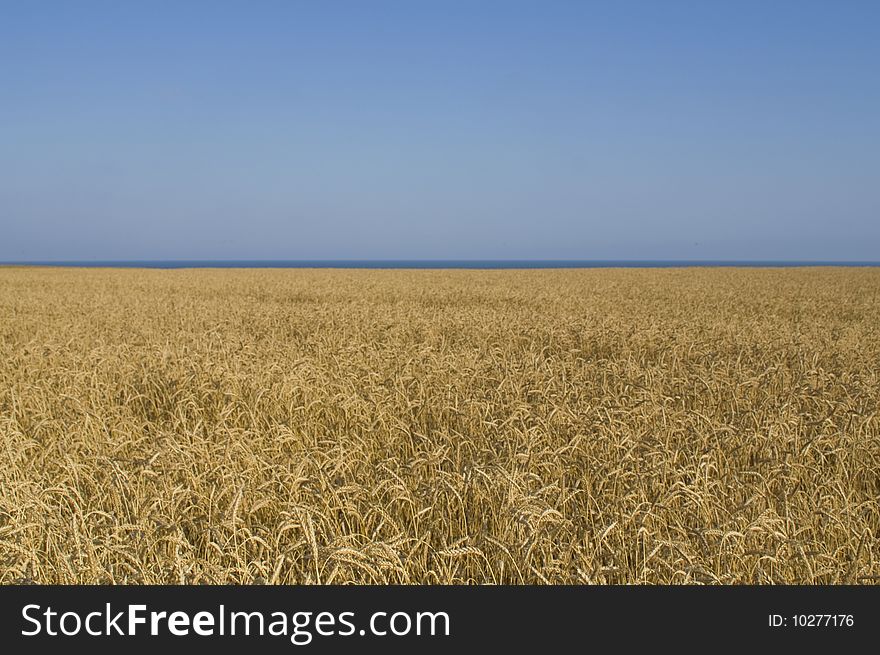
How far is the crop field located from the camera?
2.69 meters

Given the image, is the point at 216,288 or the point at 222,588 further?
the point at 216,288

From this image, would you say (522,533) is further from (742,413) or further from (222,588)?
(742,413)

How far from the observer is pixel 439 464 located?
3.76 meters

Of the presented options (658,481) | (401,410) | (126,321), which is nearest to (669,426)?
(658,481)

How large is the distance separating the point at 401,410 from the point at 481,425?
71 centimetres

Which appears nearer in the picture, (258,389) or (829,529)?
(829,529)

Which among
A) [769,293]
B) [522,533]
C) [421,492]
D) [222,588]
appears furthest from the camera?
Result: [769,293]

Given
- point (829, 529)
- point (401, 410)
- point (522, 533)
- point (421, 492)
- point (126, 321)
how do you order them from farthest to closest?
point (126, 321) < point (401, 410) < point (421, 492) < point (829, 529) < point (522, 533)

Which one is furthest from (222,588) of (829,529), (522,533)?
(829,529)

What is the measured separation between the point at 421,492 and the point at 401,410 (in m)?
1.84

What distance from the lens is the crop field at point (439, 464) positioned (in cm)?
269

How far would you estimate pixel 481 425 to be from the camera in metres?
4.96

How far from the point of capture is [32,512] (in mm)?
3088

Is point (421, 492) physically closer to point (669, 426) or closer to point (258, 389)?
point (669, 426)
